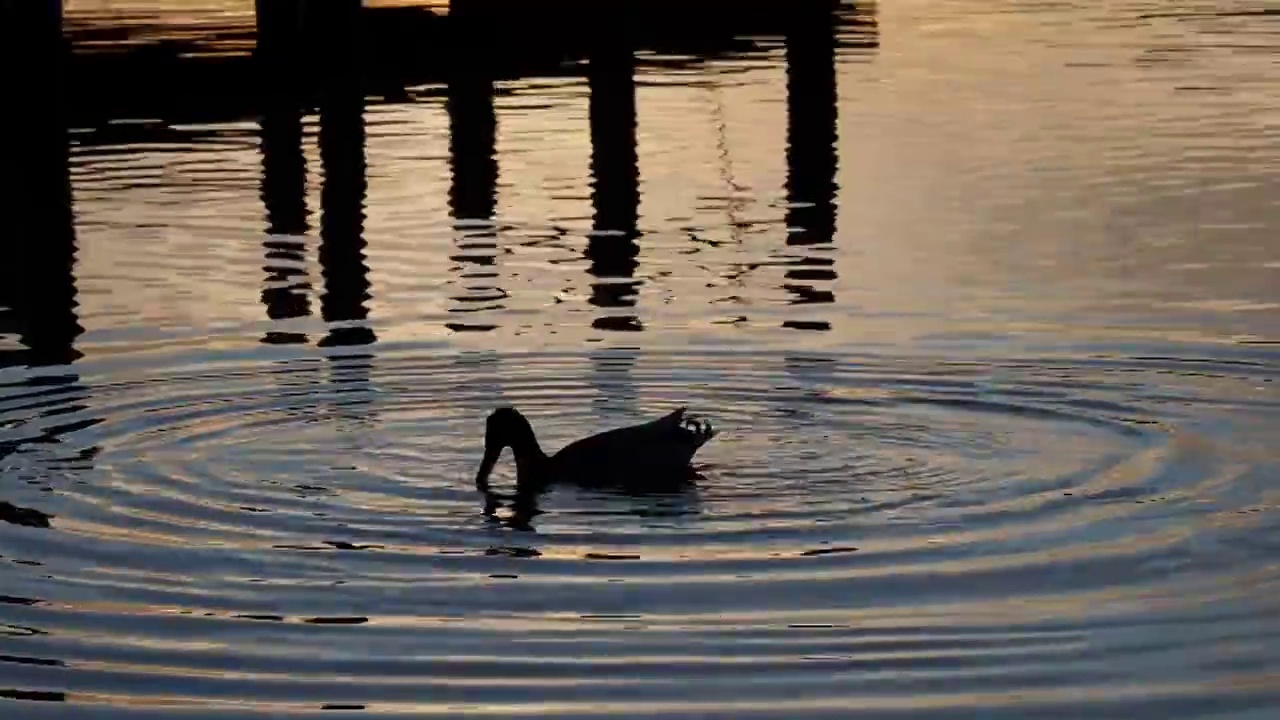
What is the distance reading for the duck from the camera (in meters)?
12.3

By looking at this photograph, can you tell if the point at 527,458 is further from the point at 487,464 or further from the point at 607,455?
the point at 607,455

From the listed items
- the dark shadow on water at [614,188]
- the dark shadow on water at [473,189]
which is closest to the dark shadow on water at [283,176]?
the dark shadow on water at [473,189]

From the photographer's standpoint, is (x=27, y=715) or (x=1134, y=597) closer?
(x=27, y=715)

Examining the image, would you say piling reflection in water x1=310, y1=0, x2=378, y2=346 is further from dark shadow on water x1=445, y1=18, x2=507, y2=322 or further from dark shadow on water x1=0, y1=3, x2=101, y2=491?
dark shadow on water x1=0, y1=3, x2=101, y2=491

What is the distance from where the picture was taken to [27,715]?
861 centimetres

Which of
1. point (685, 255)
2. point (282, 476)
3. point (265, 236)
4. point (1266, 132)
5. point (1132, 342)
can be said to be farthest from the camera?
point (1266, 132)

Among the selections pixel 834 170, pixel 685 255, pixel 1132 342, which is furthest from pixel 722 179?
pixel 1132 342

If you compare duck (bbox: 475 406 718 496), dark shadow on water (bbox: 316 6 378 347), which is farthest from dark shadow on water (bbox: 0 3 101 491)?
duck (bbox: 475 406 718 496)

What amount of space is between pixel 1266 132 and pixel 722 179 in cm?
585

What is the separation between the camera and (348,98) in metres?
29.2

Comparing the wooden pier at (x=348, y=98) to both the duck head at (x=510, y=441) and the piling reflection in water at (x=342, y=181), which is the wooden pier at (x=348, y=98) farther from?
the duck head at (x=510, y=441)

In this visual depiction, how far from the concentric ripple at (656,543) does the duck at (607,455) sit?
7.4 inches

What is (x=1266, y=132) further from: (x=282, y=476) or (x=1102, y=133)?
(x=282, y=476)

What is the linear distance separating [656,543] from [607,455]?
1.46m
